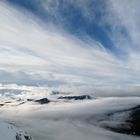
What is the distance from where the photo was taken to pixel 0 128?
354 ft

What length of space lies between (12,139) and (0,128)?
28.8 ft

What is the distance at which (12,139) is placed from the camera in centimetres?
10256
